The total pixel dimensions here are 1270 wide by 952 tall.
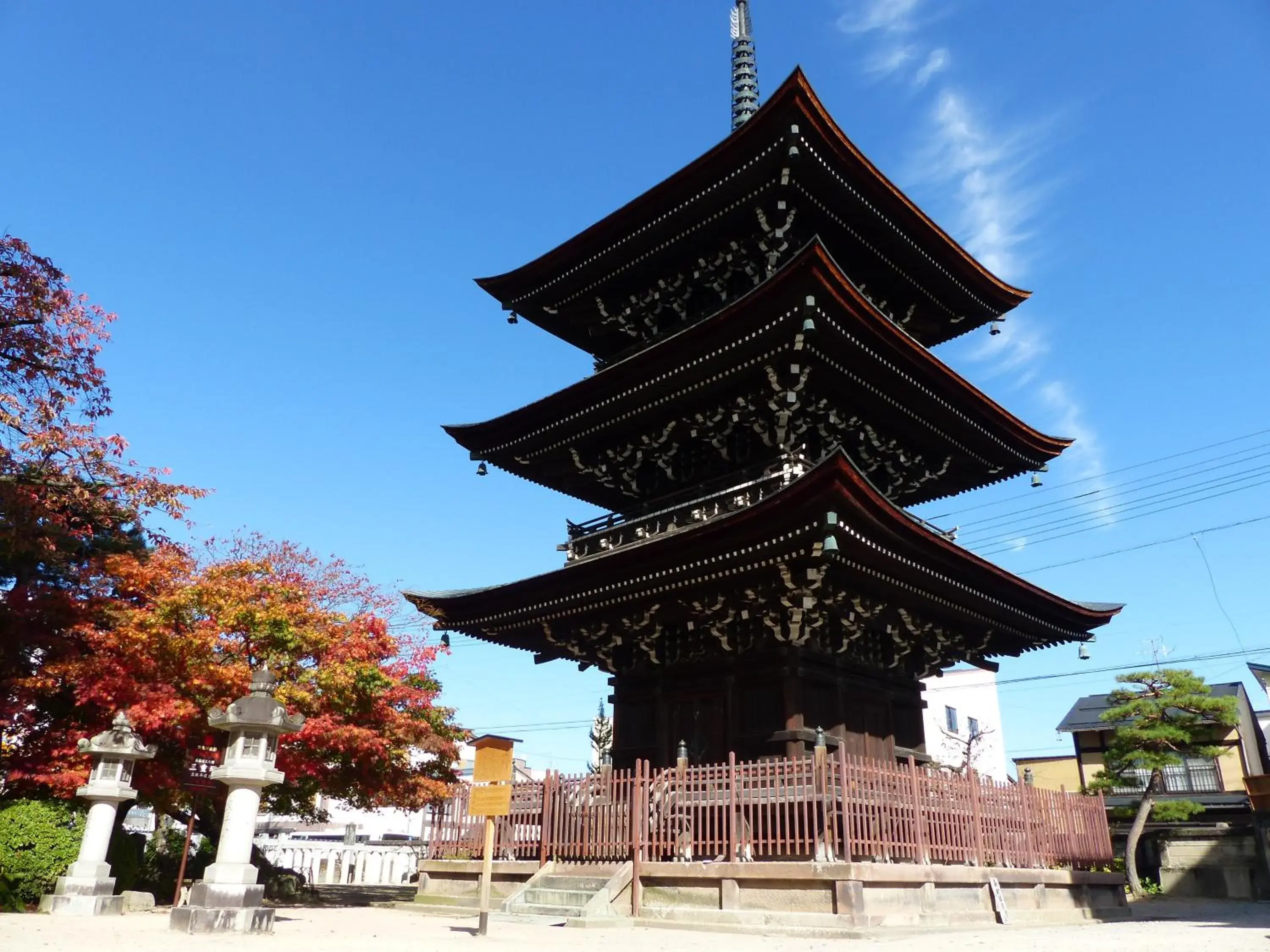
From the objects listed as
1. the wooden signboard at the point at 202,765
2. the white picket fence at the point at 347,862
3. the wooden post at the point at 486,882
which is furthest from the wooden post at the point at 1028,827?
the white picket fence at the point at 347,862

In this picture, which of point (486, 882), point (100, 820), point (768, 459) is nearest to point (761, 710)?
point (768, 459)

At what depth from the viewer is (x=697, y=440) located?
65.3 ft

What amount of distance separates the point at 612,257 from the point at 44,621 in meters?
14.6

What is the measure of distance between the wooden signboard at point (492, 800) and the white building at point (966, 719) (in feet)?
152

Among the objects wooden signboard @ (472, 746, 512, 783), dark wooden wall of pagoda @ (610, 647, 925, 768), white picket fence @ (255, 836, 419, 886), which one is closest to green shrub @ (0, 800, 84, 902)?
wooden signboard @ (472, 746, 512, 783)

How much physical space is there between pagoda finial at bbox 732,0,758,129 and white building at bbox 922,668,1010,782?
40.4 meters

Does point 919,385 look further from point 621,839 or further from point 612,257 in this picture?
point 621,839

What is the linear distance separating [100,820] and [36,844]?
1117 millimetres

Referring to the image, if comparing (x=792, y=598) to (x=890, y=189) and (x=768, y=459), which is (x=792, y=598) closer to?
(x=768, y=459)

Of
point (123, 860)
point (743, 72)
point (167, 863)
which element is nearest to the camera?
point (123, 860)

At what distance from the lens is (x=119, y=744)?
54.2 feet

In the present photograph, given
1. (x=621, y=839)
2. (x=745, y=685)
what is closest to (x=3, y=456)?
(x=621, y=839)

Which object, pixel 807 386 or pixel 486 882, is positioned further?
pixel 807 386

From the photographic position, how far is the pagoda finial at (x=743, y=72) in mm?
25188
